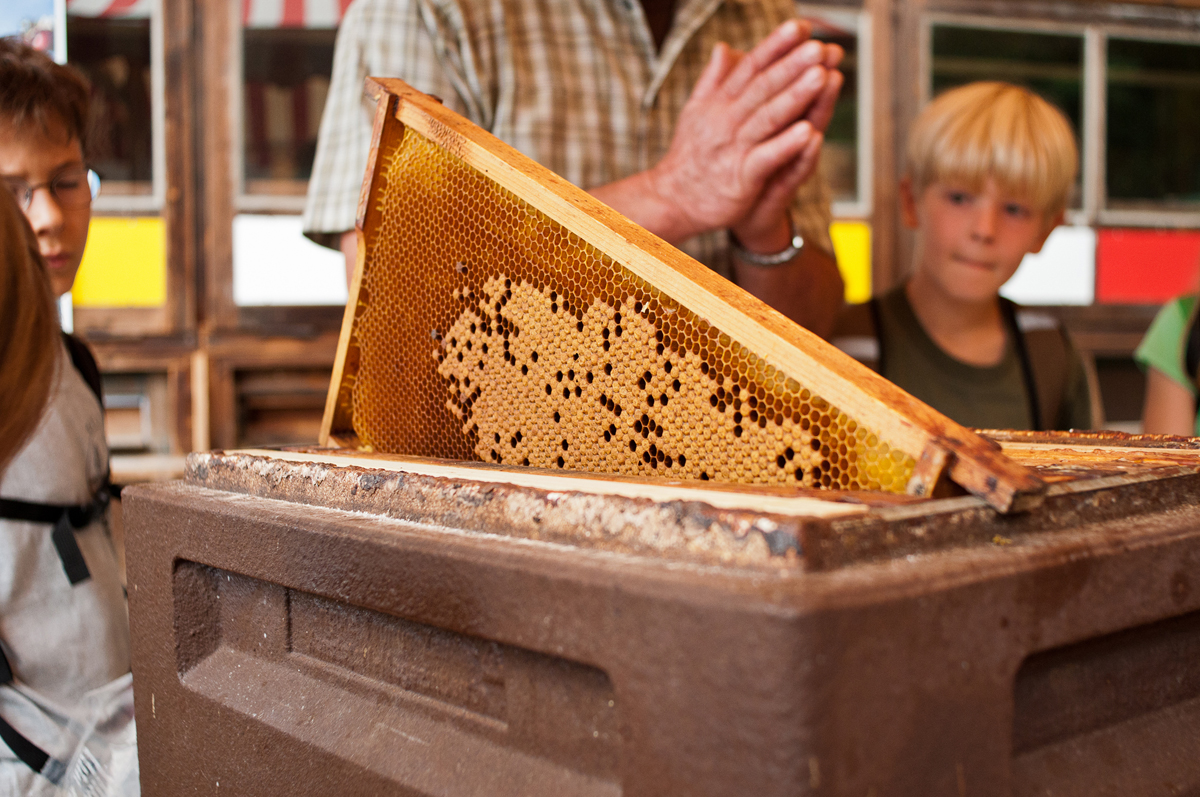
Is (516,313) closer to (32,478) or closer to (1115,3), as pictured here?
(32,478)

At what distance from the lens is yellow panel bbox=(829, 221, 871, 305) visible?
11.6 feet

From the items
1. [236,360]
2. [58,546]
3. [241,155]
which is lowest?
[58,546]

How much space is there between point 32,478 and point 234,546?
0.62 m

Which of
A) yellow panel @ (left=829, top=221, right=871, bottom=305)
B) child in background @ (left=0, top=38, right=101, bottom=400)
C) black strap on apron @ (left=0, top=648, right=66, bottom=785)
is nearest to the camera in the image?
black strap on apron @ (left=0, top=648, right=66, bottom=785)

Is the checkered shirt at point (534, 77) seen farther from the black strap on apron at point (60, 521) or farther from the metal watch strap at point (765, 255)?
the black strap on apron at point (60, 521)

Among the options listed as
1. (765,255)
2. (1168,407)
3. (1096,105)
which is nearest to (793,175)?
(765,255)

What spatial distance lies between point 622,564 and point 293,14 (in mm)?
3082

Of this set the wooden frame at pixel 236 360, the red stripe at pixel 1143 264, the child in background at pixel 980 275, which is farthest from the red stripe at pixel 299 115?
the red stripe at pixel 1143 264

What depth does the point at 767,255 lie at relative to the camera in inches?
55.9

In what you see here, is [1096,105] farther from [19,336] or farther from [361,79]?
[19,336]

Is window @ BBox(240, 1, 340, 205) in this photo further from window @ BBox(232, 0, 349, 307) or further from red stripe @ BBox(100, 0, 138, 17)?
red stripe @ BBox(100, 0, 138, 17)

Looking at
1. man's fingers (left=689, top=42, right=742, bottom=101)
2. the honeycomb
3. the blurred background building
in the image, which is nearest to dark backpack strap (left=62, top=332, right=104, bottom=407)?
the honeycomb

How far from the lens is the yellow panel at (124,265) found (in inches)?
115

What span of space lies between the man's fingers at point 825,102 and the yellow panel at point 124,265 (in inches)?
96.7
